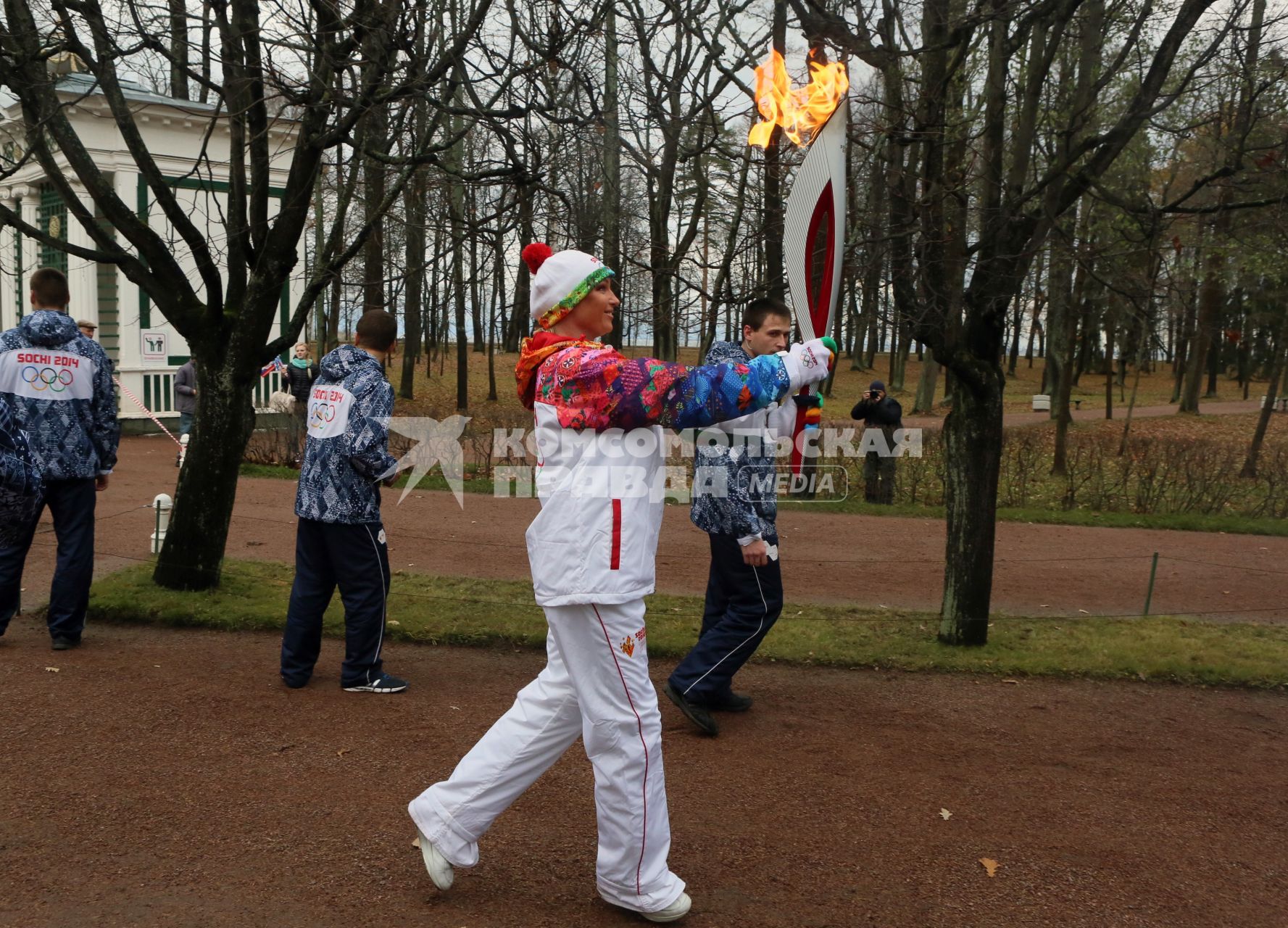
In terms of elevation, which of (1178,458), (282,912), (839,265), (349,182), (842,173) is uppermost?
(349,182)

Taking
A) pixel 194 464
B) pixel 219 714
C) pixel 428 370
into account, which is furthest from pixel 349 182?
pixel 428 370

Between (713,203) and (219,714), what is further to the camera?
(713,203)

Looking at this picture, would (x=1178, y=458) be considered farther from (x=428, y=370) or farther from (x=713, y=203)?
(x=428, y=370)

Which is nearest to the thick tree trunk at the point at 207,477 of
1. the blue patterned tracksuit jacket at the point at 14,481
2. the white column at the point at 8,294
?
the blue patterned tracksuit jacket at the point at 14,481

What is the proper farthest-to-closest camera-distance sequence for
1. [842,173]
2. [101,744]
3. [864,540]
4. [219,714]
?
[864,540] < [219,714] < [101,744] < [842,173]

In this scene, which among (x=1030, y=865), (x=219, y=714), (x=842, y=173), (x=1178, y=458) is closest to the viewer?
(x=1030, y=865)

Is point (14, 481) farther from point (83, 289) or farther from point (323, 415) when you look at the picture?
point (83, 289)

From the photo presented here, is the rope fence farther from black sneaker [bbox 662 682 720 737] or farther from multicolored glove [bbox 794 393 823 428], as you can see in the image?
multicolored glove [bbox 794 393 823 428]

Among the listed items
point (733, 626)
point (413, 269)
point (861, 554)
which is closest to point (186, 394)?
point (413, 269)

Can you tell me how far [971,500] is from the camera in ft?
21.2

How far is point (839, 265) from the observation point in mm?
3869

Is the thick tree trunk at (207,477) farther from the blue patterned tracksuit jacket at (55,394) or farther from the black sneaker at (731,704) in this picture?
the black sneaker at (731,704)

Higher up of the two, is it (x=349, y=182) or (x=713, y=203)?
(x=713, y=203)

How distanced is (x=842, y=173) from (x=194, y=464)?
4.90 meters
